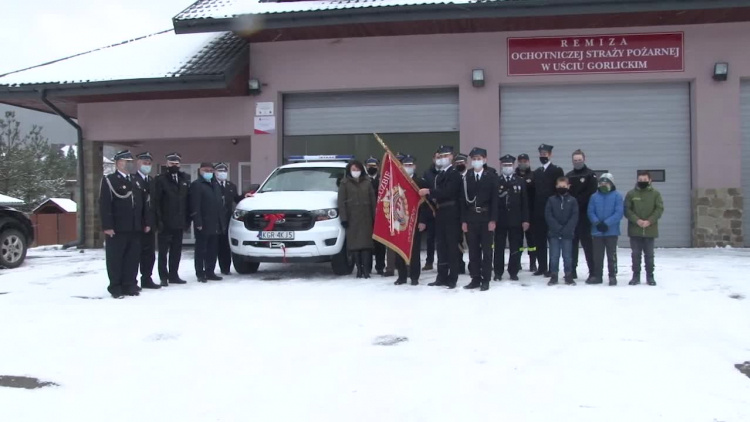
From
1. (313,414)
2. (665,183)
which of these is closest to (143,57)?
(665,183)

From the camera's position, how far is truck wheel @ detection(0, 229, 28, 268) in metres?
11.3

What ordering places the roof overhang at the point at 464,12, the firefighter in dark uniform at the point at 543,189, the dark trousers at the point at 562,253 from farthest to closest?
the roof overhang at the point at 464,12 < the firefighter in dark uniform at the point at 543,189 < the dark trousers at the point at 562,253

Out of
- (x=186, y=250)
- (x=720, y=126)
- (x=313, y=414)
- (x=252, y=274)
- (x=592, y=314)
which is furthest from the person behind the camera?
(x=186, y=250)

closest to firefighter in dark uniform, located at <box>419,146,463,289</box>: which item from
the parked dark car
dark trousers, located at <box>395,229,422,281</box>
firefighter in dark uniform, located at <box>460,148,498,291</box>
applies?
firefighter in dark uniform, located at <box>460,148,498,291</box>

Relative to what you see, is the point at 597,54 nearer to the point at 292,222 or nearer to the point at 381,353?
the point at 292,222

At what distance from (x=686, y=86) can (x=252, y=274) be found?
9.46m

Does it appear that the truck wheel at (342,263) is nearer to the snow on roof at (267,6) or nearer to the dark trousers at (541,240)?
the dark trousers at (541,240)

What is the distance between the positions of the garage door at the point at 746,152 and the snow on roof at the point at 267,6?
5.71 meters

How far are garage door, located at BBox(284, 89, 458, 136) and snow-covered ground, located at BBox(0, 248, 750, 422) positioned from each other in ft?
20.0

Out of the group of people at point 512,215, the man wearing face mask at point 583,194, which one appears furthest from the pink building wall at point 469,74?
the man wearing face mask at point 583,194

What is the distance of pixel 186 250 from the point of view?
14.7 meters

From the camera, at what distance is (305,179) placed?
10.3m

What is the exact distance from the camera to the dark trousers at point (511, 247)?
8.82 metres

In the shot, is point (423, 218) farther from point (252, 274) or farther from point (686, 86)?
point (686, 86)
